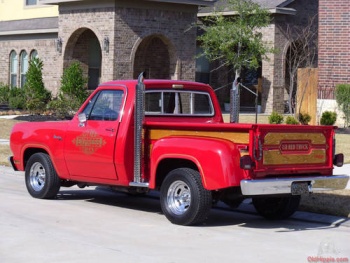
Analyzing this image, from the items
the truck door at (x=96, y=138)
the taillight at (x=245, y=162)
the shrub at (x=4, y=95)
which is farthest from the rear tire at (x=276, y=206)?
the shrub at (x=4, y=95)

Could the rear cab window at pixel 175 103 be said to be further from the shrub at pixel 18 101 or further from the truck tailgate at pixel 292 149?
the shrub at pixel 18 101

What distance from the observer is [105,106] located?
12.1 m

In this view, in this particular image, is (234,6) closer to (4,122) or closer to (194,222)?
(4,122)

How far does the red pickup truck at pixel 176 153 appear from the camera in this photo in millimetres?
10336

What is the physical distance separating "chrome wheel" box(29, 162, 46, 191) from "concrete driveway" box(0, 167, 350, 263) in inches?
8.7

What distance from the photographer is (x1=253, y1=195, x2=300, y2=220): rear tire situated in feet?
38.2

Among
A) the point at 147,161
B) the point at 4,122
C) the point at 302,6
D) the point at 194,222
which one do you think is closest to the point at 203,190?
the point at 194,222

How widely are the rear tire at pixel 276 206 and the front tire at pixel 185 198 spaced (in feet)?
3.86

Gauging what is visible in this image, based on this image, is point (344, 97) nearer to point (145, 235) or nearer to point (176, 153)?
point (176, 153)

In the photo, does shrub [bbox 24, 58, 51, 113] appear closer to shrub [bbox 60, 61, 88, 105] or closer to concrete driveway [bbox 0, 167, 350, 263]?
shrub [bbox 60, 61, 88, 105]

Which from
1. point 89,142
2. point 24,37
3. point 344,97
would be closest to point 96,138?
point 89,142

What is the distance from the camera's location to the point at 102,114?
39.8 feet

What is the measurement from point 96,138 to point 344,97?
15146mm

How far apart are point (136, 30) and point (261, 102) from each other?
6.86 m
